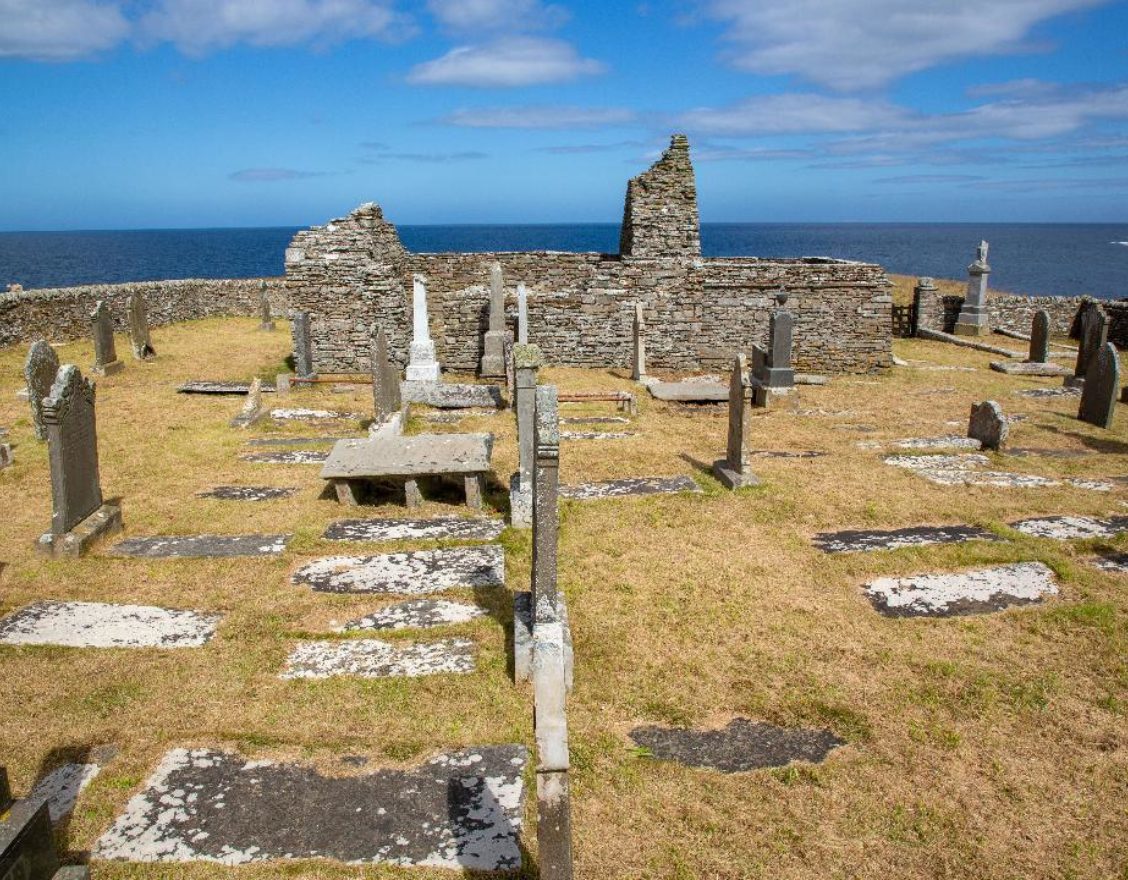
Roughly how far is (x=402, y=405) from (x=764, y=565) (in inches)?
290

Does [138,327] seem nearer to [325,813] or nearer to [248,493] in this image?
[248,493]

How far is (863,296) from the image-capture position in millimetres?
17625

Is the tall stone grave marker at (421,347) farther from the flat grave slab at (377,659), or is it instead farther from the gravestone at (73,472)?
the flat grave slab at (377,659)

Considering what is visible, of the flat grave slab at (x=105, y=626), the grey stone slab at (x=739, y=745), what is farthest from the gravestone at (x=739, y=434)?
the flat grave slab at (x=105, y=626)

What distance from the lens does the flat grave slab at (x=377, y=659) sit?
5.50 meters

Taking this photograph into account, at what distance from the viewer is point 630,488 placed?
9469mm

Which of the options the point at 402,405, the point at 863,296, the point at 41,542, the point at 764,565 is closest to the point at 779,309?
the point at 863,296

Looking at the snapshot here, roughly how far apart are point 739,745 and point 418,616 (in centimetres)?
283

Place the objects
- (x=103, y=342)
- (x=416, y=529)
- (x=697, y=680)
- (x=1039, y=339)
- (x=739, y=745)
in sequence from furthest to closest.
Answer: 1. (x=1039, y=339)
2. (x=103, y=342)
3. (x=416, y=529)
4. (x=697, y=680)
5. (x=739, y=745)

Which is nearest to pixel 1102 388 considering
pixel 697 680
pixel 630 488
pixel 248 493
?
pixel 630 488

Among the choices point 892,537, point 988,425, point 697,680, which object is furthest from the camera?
point 988,425

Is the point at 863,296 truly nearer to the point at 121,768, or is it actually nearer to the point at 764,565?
the point at 764,565

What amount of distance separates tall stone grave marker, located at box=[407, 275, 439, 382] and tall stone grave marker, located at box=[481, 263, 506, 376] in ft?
4.28

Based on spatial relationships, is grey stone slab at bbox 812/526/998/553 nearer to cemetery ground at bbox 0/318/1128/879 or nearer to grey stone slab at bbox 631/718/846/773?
cemetery ground at bbox 0/318/1128/879
